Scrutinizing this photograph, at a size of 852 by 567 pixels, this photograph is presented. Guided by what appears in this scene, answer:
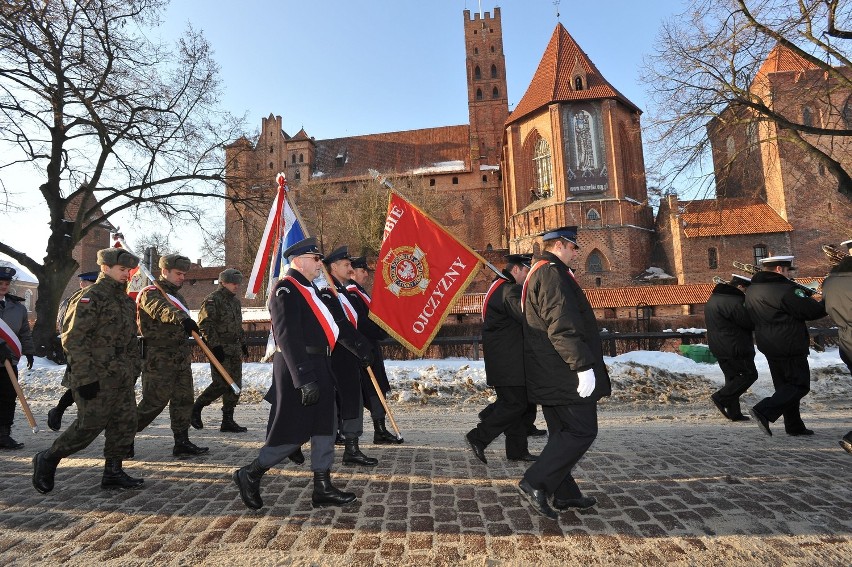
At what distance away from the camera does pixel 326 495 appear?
12.3ft

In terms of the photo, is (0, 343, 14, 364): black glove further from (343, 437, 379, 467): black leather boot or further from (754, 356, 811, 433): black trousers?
(754, 356, 811, 433): black trousers

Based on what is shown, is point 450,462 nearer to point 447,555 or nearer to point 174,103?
point 447,555

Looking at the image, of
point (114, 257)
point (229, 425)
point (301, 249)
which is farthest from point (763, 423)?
point (114, 257)

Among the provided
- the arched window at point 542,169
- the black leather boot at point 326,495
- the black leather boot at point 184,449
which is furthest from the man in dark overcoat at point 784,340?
the arched window at point 542,169

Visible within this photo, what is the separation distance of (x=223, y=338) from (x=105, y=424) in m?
2.67

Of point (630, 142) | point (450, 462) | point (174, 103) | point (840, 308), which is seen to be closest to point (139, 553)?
point (450, 462)

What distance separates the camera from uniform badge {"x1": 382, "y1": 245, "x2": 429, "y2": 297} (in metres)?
6.24

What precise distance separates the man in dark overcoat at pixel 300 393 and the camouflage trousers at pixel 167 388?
2337mm

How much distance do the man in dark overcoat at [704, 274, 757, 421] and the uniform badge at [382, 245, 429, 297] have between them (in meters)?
4.19

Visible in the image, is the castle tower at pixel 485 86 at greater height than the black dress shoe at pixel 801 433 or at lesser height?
greater

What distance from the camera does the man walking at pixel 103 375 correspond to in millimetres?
4309

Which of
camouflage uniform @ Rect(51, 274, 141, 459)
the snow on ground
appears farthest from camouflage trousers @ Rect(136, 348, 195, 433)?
the snow on ground

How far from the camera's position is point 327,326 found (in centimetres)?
409

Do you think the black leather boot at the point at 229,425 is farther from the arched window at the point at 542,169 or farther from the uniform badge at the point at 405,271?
the arched window at the point at 542,169
